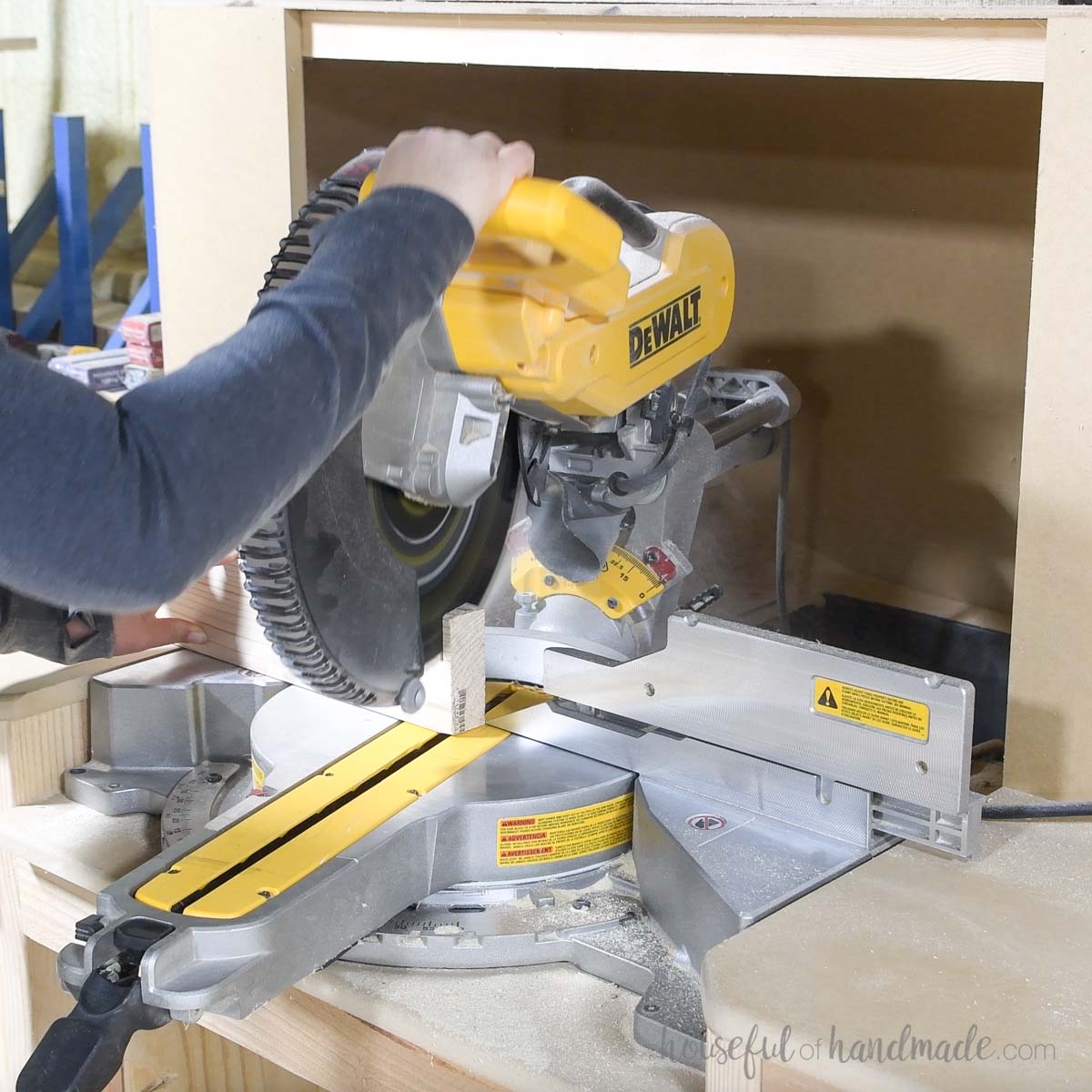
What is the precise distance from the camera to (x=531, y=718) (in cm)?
100

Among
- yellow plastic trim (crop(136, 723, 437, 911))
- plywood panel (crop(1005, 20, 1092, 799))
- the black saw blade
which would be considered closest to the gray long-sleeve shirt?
the black saw blade

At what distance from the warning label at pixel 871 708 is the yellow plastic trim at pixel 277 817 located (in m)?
0.28

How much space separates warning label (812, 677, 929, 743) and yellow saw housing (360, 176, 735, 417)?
0.20 meters

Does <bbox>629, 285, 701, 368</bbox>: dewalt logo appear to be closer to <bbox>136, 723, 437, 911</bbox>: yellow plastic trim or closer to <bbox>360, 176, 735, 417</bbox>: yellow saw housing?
<bbox>360, 176, 735, 417</bbox>: yellow saw housing

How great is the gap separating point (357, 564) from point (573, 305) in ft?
0.71

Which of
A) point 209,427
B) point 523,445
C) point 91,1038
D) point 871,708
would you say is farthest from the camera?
point 523,445

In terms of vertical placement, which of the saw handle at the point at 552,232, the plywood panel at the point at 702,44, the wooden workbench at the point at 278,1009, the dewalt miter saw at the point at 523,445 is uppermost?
the plywood panel at the point at 702,44

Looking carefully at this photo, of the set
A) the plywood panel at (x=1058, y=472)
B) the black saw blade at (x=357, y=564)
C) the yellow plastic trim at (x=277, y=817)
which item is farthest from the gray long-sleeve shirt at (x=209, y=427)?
the plywood panel at (x=1058, y=472)

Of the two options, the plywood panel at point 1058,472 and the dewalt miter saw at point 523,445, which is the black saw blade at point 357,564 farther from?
the plywood panel at point 1058,472

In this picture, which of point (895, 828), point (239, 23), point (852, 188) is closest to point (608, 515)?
point (895, 828)

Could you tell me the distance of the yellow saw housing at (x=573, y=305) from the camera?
0.67 meters

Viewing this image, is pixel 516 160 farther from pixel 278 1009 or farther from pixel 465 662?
pixel 278 1009

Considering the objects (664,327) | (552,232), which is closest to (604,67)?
(664,327)

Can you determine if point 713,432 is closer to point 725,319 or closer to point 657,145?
→ point 725,319
